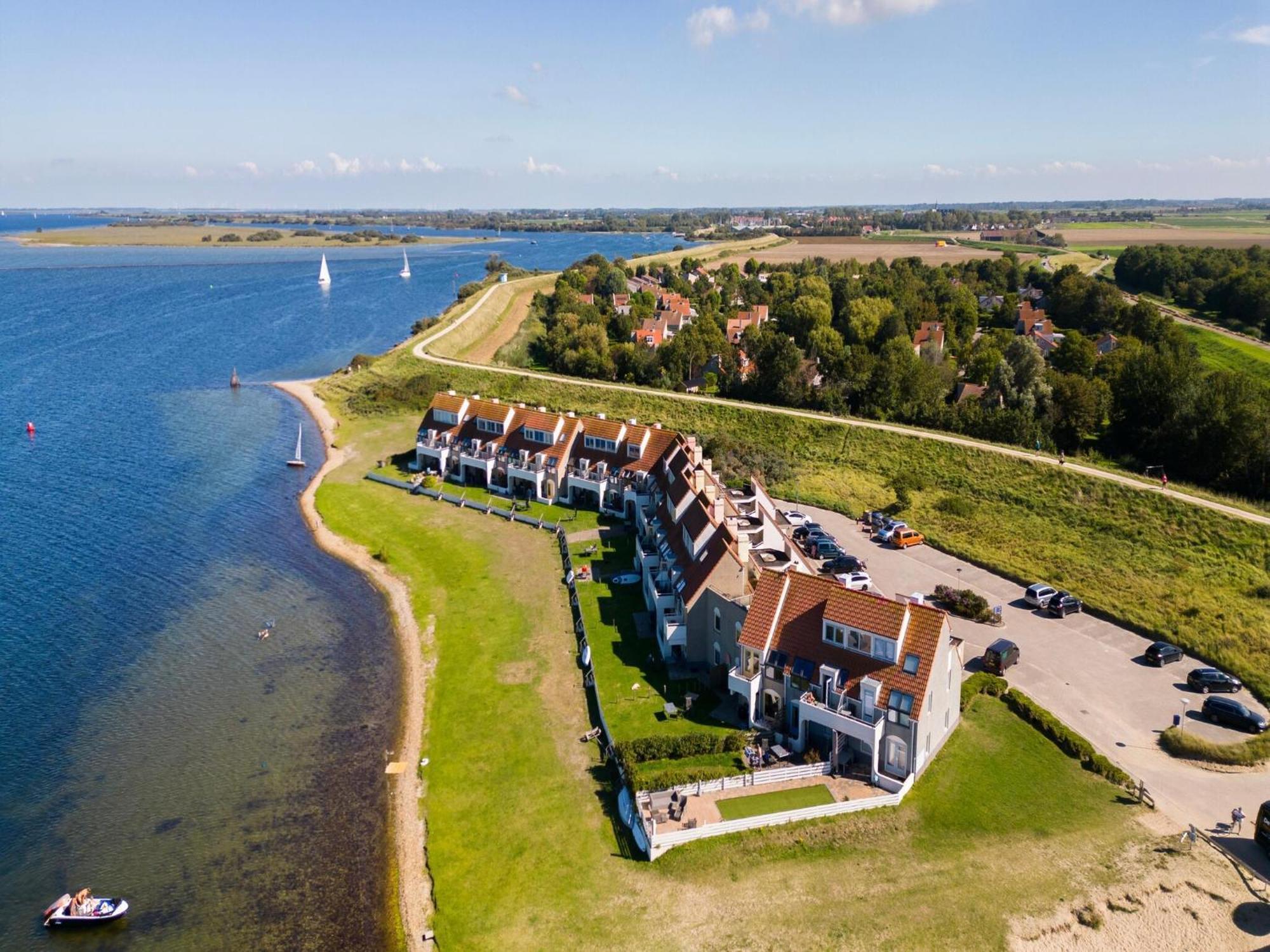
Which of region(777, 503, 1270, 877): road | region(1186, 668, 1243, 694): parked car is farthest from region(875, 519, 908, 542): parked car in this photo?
region(1186, 668, 1243, 694): parked car

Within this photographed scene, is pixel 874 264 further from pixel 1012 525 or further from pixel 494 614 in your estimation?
pixel 494 614

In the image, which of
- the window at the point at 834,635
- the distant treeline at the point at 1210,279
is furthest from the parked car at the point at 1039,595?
the distant treeline at the point at 1210,279

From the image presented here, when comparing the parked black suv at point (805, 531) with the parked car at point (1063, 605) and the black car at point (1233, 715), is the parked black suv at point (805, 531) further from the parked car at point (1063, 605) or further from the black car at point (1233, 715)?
the black car at point (1233, 715)

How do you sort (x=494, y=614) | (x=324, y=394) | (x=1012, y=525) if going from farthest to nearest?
(x=324, y=394) → (x=1012, y=525) → (x=494, y=614)

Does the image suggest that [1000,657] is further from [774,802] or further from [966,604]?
[774,802]

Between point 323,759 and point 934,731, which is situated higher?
point 934,731

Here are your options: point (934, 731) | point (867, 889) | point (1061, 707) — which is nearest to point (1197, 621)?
point (1061, 707)

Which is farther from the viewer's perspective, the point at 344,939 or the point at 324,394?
the point at 324,394

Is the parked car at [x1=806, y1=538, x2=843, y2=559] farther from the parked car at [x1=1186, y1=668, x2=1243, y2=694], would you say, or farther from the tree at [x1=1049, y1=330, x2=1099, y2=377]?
the tree at [x1=1049, y1=330, x2=1099, y2=377]
